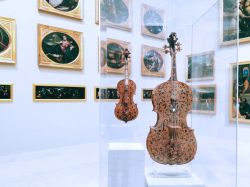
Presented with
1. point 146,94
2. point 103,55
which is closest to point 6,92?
point 103,55

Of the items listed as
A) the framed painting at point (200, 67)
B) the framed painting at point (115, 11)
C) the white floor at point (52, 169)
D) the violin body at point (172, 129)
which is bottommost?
the white floor at point (52, 169)

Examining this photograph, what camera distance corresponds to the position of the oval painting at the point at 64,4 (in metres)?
6.24

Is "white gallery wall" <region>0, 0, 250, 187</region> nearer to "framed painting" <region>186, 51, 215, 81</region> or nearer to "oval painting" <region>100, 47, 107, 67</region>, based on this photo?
"framed painting" <region>186, 51, 215, 81</region>

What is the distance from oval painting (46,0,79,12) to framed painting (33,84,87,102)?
2068mm

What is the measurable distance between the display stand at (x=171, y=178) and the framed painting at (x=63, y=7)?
491 centimetres

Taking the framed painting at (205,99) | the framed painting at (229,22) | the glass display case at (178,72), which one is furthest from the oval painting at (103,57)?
the framed painting at (229,22)

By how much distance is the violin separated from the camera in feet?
15.0

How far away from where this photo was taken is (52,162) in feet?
16.7

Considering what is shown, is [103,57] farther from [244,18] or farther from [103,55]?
[244,18]

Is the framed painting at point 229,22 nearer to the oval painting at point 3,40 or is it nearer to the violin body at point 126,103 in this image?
the violin body at point 126,103

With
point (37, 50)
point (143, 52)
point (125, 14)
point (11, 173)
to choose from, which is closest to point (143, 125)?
point (143, 52)

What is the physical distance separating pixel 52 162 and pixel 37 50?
2767 mm

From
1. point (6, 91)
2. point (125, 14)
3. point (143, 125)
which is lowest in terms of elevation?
point (143, 125)

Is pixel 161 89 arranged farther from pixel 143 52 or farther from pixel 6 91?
pixel 6 91
